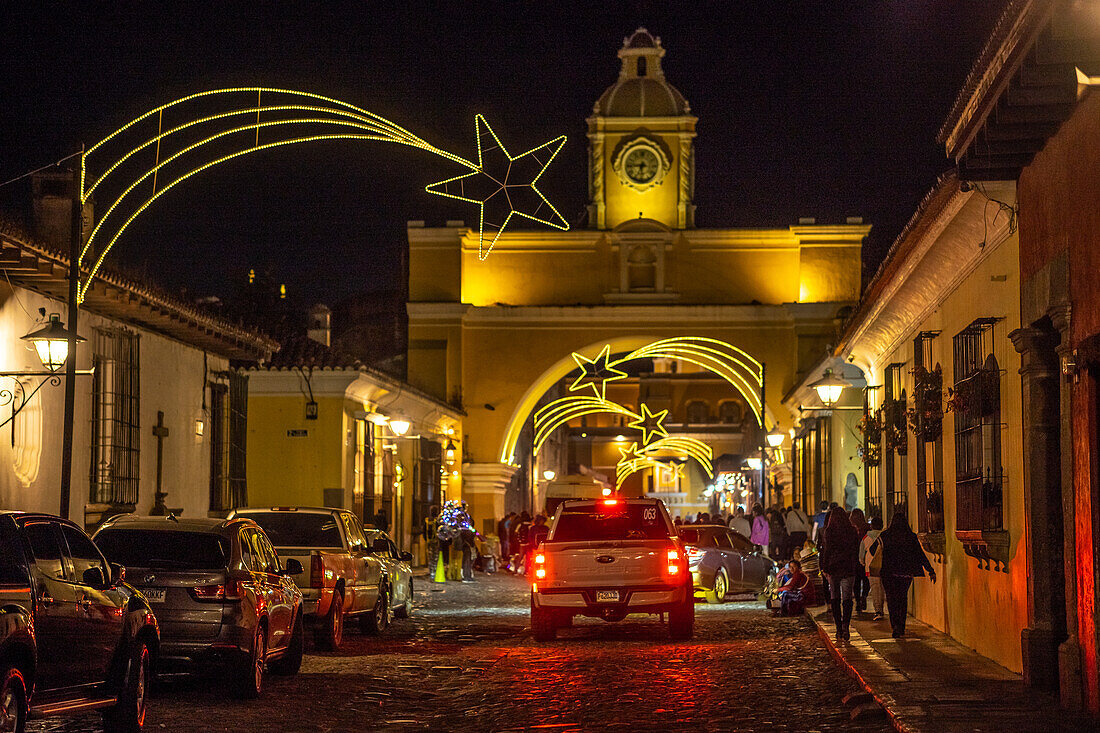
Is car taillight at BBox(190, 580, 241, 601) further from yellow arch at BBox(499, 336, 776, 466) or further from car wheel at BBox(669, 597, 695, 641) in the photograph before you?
yellow arch at BBox(499, 336, 776, 466)

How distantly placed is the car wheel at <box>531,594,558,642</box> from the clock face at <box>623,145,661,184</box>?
3116 centimetres

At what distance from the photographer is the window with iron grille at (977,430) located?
14.8m

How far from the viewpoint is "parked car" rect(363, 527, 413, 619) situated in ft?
67.7

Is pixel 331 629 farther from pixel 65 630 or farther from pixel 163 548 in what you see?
pixel 65 630

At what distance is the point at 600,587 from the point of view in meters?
19.0

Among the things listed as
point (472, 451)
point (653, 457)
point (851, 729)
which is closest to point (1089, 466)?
point (851, 729)

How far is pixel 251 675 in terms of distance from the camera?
12.7 meters

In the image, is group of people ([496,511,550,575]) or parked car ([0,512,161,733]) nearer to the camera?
parked car ([0,512,161,733])

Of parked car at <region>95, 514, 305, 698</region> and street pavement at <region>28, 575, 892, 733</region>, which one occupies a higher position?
parked car at <region>95, 514, 305, 698</region>

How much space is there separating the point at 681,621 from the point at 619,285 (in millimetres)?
30511

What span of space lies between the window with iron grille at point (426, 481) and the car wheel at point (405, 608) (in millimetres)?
17500

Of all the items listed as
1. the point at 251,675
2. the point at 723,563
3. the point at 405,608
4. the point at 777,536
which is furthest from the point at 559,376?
the point at 251,675

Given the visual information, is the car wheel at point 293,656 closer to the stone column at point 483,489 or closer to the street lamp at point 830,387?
the street lamp at point 830,387

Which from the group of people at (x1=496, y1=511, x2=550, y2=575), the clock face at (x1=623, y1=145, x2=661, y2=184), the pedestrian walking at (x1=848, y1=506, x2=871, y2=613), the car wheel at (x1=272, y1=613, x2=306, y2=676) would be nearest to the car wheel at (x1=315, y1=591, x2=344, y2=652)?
the car wheel at (x1=272, y1=613, x2=306, y2=676)
